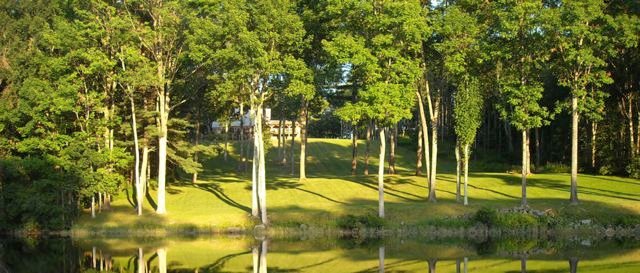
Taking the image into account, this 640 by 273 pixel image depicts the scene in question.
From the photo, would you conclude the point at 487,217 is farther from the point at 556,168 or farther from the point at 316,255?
the point at 556,168

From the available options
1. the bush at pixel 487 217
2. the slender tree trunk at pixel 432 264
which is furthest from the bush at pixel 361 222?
the slender tree trunk at pixel 432 264

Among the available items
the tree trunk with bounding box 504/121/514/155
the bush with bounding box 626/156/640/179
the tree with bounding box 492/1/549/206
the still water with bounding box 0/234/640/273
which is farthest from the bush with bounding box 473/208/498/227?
the tree trunk with bounding box 504/121/514/155

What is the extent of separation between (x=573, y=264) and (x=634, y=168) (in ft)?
102

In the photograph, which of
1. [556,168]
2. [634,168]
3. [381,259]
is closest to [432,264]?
[381,259]

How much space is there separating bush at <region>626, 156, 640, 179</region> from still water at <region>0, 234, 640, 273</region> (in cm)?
1902

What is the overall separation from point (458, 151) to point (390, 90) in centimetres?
654

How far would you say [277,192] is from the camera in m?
52.2

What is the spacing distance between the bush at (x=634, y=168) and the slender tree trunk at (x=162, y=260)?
123ft

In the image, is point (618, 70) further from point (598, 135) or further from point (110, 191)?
point (110, 191)

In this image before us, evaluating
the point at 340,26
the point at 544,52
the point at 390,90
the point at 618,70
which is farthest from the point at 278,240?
the point at 618,70

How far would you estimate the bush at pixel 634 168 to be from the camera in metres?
54.6

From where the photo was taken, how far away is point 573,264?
27594 millimetres

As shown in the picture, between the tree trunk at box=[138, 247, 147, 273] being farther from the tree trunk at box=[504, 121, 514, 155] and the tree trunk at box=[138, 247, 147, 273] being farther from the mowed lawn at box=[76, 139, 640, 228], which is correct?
the tree trunk at box=[504, 121, 514, 155]

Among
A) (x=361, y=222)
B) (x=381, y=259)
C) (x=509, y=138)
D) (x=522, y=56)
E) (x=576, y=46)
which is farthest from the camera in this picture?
(x=509, y=138)
